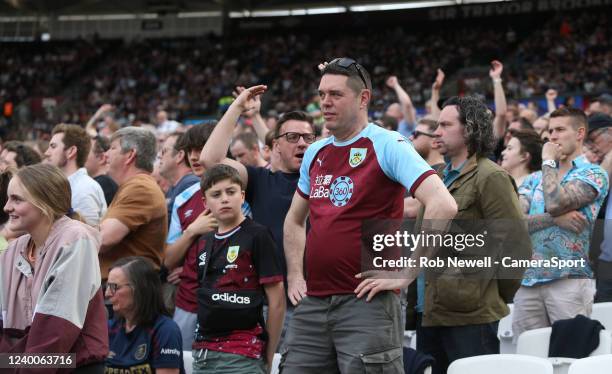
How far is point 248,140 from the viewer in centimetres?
619

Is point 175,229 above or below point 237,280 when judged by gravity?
above

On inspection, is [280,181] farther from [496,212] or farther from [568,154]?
[568,154]

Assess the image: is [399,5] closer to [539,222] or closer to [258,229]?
[539,222]

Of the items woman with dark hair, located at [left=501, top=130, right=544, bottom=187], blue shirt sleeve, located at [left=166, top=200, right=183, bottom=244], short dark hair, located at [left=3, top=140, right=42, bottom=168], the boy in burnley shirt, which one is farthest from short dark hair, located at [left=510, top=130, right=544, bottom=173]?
short dark hair, located at [left=3, top=140, right=42, bottom=168]

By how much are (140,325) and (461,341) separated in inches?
66.2

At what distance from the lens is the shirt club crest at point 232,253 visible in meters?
4.06

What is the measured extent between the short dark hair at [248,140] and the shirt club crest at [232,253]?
2139mm

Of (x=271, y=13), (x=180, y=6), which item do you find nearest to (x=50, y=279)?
(x=271, y=13)

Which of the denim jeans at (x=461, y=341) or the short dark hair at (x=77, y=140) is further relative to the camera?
the short dark hair at (x=77, y=140)

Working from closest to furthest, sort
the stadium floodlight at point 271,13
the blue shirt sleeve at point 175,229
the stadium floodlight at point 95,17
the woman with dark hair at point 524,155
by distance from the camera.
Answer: the blue shirt sleeve at point 175,229
the woman with dark hair at point 524,155
the stadium floodlight at point 271,13
the stadium floodlight at point 95,17

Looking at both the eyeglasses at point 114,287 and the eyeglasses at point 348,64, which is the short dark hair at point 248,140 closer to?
the eyeglasses at point 114,287

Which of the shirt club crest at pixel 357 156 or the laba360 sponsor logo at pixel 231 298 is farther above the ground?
the shirt club crest at pixel 357 156

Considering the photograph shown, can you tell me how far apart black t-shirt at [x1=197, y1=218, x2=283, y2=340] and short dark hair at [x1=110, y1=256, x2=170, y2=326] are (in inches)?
18.3

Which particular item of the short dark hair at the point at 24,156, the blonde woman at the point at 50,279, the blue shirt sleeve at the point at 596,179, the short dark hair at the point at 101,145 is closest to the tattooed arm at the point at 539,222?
the blue shirt sleeve at the point at 596,179
